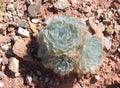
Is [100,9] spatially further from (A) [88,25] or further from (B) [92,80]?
(B) [92,80]

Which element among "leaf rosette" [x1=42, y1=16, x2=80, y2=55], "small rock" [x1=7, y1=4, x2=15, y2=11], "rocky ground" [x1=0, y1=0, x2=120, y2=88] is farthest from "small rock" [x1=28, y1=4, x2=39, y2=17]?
"leaf rosette" [x1=42, y1=16, x2=80, y2=55]

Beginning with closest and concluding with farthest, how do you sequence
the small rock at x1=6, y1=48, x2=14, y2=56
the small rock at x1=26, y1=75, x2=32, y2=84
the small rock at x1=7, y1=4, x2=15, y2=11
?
1. the small rock at x1=26, y1=75, x2=32, y2=84
2. the small rock at x1=6, y1=48, x2=14, y2=56
3. the small rock at x1=7, y1=4, x2=15, y2=11

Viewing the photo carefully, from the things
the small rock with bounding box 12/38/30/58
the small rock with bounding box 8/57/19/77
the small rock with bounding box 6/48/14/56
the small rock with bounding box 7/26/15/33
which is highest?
the small rock with bounding box 7/26/15/33

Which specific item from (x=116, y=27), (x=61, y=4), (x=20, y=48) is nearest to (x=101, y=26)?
(x=116, y=27)

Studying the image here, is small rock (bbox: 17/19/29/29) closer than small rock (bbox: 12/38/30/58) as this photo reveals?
No

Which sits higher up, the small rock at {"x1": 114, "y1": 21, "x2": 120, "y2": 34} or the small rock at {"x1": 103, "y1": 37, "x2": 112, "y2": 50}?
the small rock at {"x1": 114, "y1": 21, "x2": 120, "y2": 34}

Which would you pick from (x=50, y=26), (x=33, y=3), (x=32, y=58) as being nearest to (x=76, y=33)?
(x=50, y=26)

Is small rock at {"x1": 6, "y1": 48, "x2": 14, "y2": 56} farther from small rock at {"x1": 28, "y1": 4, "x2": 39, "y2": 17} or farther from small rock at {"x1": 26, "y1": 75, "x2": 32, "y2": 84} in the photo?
small rock at {"x1": 28, "y1": 4, "x2": 39, "y2": 17}
